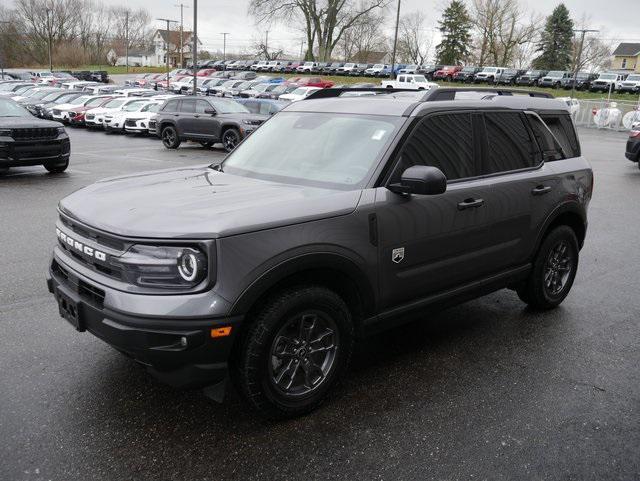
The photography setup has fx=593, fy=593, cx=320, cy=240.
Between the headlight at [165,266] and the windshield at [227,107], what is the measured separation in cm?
1703

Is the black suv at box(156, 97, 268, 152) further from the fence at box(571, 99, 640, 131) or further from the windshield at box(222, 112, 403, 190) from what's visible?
the fence at box(571, 99, 640, 131)

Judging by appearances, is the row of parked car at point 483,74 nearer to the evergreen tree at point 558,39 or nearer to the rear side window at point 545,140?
the evergreen tree at point 558,39

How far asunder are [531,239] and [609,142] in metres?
24.2

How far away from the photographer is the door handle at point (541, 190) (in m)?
4.71

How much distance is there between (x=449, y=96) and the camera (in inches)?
172

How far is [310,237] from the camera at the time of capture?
3.23 metres

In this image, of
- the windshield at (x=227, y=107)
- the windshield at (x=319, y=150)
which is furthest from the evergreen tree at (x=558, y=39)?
the windshield at (x=319, y=150)

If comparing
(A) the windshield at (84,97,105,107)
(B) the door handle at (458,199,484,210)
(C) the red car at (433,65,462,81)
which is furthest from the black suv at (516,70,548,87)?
(B) the door handle at (458,199,484,210)

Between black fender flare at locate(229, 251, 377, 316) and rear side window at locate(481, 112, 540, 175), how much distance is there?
57.6 inches

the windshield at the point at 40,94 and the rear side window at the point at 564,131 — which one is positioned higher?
the rear side window at the point at 564,131

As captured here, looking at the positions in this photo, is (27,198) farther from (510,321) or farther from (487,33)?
(487,33)

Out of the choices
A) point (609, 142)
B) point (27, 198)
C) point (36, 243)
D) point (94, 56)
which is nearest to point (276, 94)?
point (609, 142)

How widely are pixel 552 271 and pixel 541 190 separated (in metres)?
0.89

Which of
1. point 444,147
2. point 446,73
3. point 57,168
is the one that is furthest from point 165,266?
point 446,73
